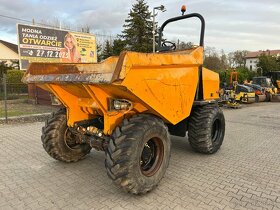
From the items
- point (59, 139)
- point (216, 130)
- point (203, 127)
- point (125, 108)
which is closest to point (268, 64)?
point (216, 130)

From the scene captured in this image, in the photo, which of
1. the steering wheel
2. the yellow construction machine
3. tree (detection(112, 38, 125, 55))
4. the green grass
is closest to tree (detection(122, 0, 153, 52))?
tree (detection(112, 38, 125, 55))

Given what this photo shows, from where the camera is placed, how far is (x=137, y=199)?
3250mm

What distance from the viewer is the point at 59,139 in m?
4.17

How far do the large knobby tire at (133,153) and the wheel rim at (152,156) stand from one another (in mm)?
41

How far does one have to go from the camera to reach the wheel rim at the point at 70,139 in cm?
430

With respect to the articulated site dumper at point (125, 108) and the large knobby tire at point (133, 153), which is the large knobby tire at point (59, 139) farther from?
the large knobby tire at point (133, 153)

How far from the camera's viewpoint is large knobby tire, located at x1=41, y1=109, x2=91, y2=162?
163 inches

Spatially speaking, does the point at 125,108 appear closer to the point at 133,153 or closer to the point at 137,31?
the point at 133,153

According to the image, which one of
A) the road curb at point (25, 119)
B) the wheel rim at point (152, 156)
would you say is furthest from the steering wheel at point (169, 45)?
the road curb at point (25, 119)

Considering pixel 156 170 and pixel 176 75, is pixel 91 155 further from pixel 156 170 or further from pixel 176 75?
pixel 176 75

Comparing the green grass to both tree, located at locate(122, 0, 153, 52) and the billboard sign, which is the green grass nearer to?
the billboard sign

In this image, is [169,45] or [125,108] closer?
[125,108]

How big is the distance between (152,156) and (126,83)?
1.39 metres

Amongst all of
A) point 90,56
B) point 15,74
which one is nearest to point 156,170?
point 90,56
